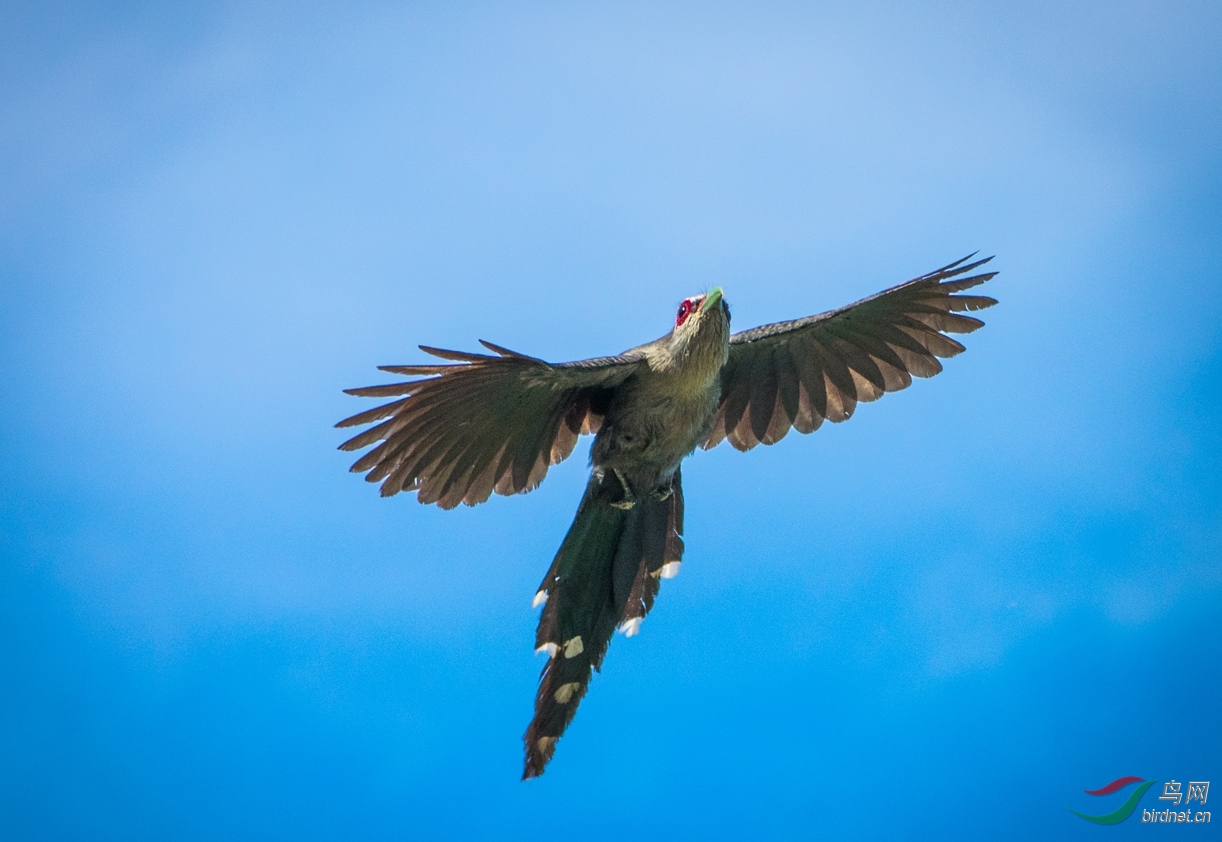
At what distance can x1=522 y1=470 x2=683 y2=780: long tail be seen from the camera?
3088 millimetres

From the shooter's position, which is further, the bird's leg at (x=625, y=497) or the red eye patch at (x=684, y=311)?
the bird's leg at (x=625, y=497)

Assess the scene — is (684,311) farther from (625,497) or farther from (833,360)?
(833,360)

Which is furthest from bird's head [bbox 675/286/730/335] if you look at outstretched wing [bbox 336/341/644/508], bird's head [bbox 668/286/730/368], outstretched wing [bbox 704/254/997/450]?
outstretched wing [bbox 704/254/997/450]

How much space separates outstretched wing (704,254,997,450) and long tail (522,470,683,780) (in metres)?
0.52

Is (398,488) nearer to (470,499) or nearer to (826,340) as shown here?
(470,499)

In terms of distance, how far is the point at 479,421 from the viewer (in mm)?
3248

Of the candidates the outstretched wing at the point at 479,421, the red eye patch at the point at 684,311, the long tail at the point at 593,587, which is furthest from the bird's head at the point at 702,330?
the long tail at the point at 593,587

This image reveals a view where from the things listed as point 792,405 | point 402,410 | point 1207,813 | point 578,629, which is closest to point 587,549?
point 578,629

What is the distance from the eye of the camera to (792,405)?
3848 millimetres

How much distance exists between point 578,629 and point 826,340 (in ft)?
4.65

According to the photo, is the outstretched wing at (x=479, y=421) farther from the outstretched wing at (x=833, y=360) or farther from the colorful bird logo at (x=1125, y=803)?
the colorful bird logo at (x=1125, y=803)

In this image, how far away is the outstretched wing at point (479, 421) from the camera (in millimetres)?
3010

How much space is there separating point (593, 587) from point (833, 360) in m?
1.29

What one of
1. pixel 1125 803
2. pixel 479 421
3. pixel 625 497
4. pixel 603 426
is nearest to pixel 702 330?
pixel 603 426
